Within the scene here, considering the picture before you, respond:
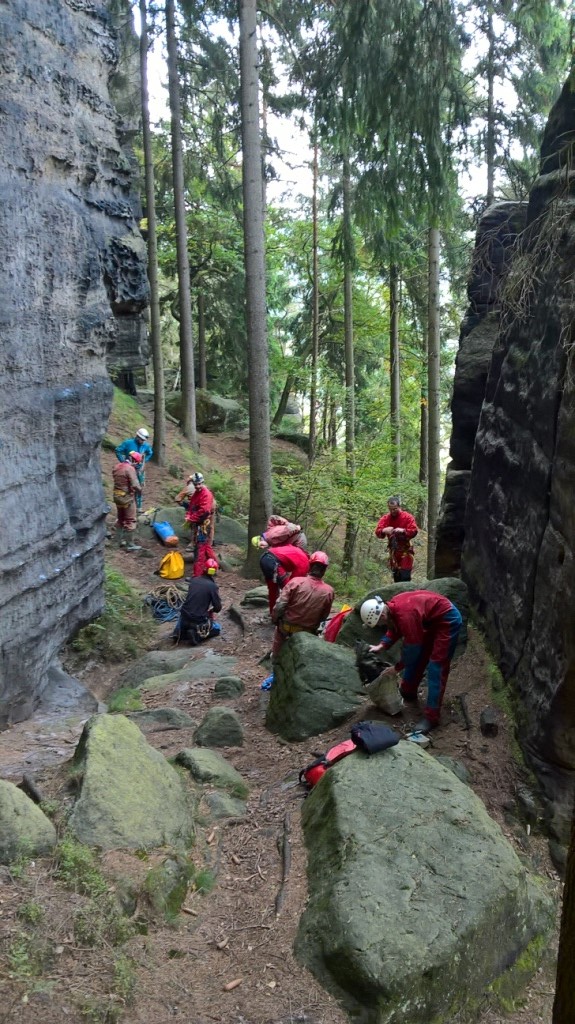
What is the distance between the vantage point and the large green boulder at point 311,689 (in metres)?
7.26

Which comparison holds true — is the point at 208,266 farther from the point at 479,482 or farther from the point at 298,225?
the point at 479,482

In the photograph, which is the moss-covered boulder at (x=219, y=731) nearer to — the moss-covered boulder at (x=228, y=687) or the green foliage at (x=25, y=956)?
the moss-covered boulder at (x=228, y=687)

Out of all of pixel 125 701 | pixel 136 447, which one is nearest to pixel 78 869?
pixel 125 701

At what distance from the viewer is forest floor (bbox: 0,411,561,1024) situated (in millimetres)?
3590

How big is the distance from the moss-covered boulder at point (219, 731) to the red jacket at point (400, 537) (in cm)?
506

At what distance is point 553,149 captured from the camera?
708 centimetres

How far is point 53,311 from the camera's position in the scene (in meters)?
8.39

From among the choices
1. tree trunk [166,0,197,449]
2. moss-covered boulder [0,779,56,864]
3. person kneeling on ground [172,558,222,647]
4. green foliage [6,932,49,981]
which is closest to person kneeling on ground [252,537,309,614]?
person kneeling on ground [172,558,222,647]

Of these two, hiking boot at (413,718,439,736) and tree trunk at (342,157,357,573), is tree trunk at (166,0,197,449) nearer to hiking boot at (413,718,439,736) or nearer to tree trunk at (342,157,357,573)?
tree trunk at (342,157,357,573)

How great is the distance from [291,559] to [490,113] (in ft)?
30.4

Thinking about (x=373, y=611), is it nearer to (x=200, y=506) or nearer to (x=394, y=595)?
(x=394, y=595)

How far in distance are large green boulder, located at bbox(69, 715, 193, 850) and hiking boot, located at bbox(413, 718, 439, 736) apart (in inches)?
90.9

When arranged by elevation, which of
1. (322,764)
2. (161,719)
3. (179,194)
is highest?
(179,194)

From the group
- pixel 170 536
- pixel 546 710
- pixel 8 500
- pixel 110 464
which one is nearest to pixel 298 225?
pixel 110 464
